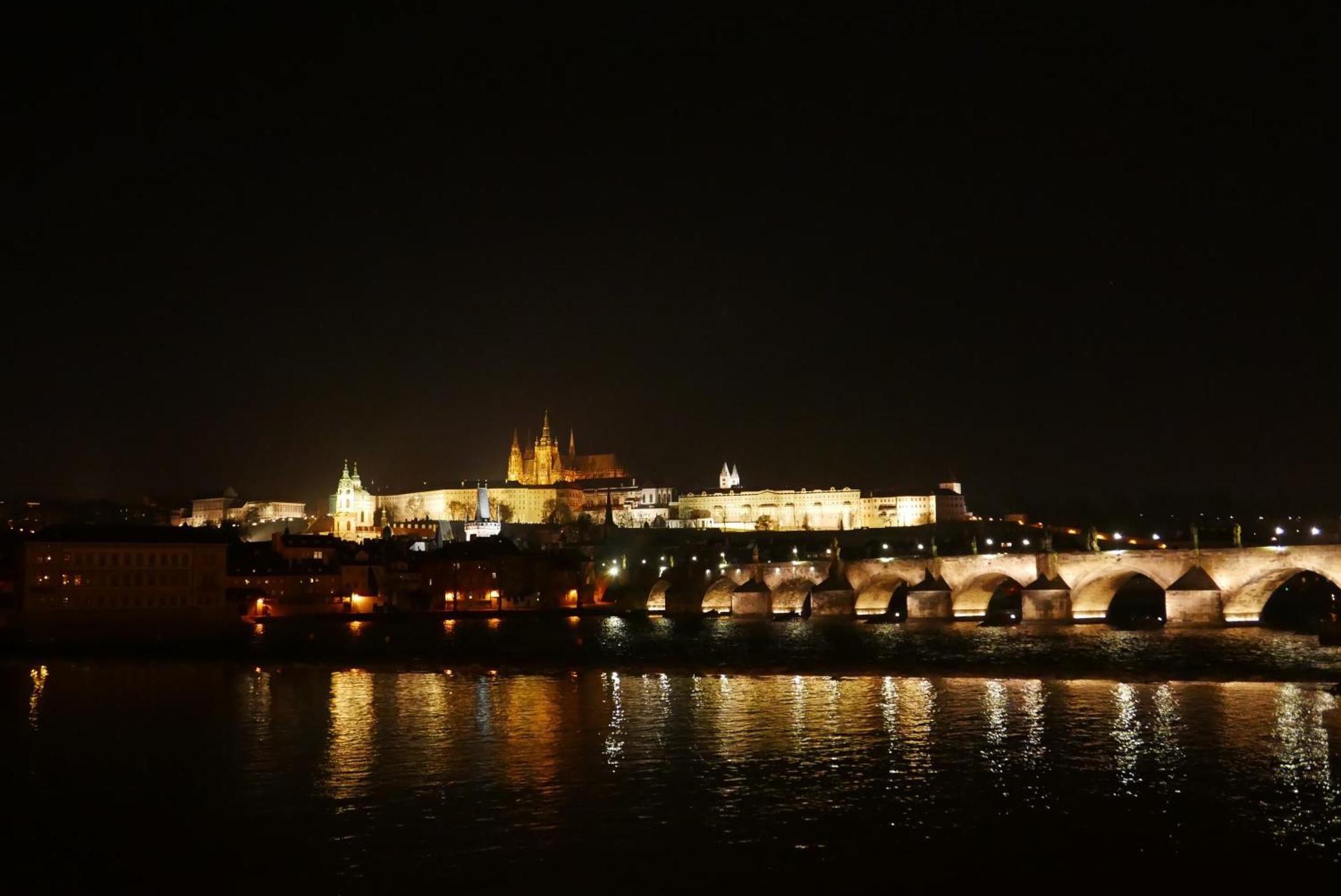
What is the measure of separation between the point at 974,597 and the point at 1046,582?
34.8 ft

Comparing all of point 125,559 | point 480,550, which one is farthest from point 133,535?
point 480,550

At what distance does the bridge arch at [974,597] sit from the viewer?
228ft

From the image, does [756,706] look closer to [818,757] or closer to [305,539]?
[818,757]

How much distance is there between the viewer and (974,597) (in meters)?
71.2

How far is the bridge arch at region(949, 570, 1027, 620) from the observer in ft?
228

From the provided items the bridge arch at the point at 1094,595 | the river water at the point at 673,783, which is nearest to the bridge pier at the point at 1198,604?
the bridge arch at the point at 1094,595

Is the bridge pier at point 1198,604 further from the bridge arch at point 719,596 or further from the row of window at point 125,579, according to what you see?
the row of window at point 125,579

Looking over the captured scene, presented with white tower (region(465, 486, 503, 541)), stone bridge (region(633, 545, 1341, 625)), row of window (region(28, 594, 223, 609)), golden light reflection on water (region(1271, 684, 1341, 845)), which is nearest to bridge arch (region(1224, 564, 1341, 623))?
stone bridge (region(633, 545, 1341, 625))

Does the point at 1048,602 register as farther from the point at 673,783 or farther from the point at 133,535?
the point at 133,535

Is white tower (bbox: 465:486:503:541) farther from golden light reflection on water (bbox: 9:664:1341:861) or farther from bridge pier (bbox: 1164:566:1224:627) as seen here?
golden light reflection on water (bbox: 9:664:1341:861)

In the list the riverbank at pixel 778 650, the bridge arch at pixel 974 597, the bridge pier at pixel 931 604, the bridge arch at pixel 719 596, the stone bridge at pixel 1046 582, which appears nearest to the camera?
the riverbank at pixel 778 650

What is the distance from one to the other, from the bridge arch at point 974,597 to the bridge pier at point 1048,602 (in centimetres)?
838

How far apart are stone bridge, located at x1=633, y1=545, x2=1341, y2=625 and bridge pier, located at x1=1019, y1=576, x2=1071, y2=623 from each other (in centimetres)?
4

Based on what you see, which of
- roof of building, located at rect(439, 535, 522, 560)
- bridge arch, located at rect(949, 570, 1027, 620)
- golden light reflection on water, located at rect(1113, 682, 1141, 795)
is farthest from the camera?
roof of building, located at rect(439, 535, 522, 560)
